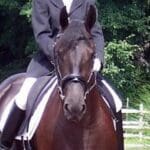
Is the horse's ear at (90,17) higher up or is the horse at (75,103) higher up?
the horse's ear at (90,17)

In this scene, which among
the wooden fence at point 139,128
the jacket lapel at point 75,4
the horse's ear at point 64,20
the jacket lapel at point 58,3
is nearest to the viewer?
the horse's ear at point 64,20

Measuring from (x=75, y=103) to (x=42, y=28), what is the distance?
5.19 ft

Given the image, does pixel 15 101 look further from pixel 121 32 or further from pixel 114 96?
pixel 121 32

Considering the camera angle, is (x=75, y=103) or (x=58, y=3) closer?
(x=75, y=103)

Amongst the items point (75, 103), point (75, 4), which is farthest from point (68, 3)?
point (75, 103)

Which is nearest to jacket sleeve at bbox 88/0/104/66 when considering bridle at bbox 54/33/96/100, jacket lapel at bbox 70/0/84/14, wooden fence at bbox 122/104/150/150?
jacket lapel at bbox 70/0/84/14

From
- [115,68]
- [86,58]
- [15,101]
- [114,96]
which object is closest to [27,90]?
[15,101]

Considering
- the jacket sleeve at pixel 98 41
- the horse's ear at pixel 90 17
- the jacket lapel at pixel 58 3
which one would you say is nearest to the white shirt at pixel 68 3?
the jacket lapel at pixel 58 3

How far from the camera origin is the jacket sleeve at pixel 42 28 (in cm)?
791

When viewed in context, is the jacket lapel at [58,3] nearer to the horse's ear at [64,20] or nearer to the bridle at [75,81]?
the horse's ear at [64,20]

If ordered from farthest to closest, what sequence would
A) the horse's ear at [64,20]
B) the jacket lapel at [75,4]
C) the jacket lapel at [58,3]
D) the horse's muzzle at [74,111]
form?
the jacket lapel at [58,3] → the jacket lapel at [75,4] → the horse's ear at [64,20] → the horse's muzzle at [74,111]

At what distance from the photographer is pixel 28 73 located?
8.55m

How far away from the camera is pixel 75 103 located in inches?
266

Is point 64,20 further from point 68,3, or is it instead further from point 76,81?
point 68,3
